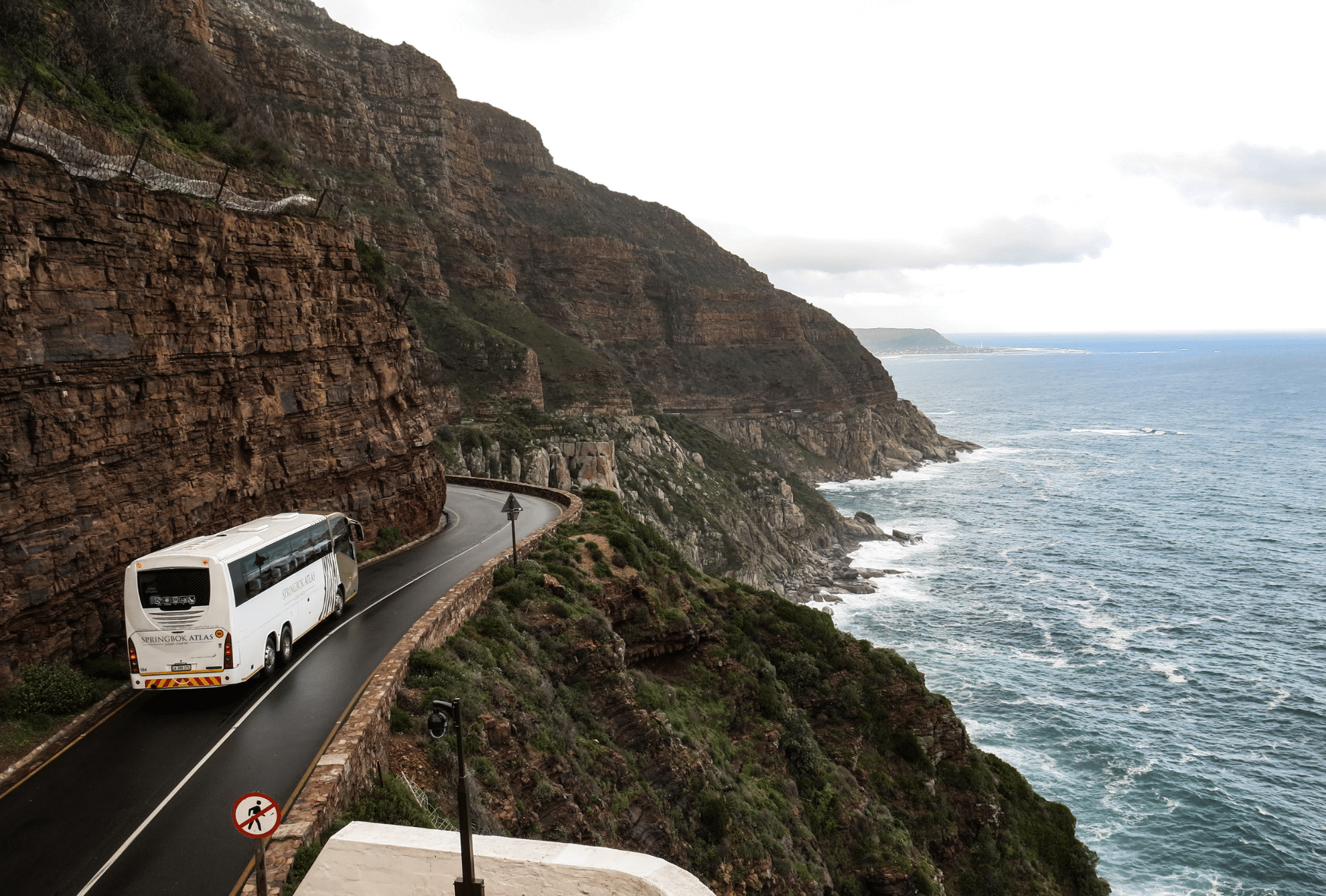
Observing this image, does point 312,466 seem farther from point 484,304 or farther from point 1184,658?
point 484,304

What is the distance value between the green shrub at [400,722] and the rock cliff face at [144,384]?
238 inches

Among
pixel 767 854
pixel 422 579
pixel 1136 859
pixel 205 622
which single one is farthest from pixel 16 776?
pixel 1136 859

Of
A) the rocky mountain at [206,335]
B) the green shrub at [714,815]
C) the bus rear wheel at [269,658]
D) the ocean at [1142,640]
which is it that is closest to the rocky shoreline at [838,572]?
the ocean at [1142,640]

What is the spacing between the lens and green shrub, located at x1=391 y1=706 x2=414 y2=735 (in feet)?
43.2

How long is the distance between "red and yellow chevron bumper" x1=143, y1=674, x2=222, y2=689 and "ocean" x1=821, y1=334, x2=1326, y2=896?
96.5ft

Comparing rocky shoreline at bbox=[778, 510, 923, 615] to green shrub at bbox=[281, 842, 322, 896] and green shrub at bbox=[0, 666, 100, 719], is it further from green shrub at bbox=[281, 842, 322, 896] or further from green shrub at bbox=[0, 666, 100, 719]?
green shrub at bbox=[281, 842, 322, 896]

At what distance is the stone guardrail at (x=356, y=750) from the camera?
9.23 metres

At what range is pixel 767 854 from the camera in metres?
17.4

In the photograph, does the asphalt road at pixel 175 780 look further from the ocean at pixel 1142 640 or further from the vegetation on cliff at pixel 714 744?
the ocean at pixel 1142 640

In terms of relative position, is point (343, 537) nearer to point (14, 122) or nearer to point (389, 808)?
point (389, 808)

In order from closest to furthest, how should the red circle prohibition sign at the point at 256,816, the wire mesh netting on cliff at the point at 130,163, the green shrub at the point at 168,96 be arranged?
the red circle prohibition sign at the point at 256,816
the wire mesh netting on cliff at the point at 130,163
the green shrub at the point at 168,96

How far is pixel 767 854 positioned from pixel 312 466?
1602cm

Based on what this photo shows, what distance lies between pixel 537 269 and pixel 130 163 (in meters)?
84.7

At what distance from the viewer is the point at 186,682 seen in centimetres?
1291
